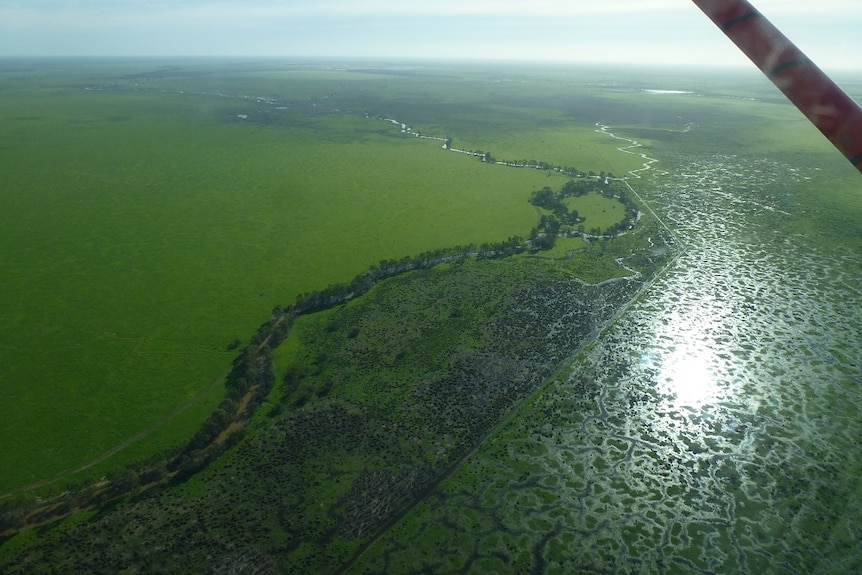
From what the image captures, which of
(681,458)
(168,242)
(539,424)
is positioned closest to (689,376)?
(681,458)

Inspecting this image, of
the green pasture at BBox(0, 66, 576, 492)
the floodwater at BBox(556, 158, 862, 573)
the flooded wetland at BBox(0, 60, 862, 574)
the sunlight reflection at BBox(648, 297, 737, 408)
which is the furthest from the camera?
the sunlight reflection at BBox(648, 297, 737, 408)

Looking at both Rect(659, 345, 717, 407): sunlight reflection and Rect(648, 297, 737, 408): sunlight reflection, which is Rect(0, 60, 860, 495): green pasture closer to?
Rect(648, 297, 737, 408): sunlight reflection

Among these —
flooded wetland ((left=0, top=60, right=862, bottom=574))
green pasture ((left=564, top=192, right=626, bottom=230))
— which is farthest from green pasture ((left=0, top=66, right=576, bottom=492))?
green pasture ((left=564, top=192, right=626, bottom=230))

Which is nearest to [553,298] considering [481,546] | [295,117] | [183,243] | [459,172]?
[481,546]

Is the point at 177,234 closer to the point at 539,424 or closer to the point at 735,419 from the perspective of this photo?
the point at 539,424

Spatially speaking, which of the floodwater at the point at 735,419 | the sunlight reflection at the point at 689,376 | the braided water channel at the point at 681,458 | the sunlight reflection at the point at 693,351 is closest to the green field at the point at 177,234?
the braided water channel at the point at 681,458

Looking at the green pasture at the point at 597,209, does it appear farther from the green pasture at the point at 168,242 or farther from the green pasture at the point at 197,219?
the green pasture at the point at 168,242
